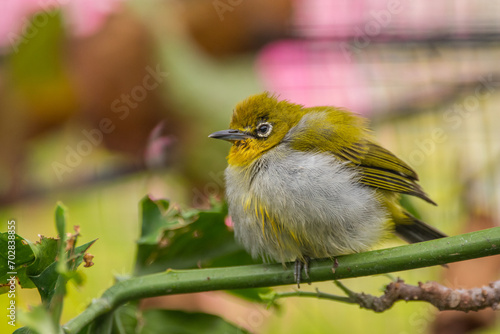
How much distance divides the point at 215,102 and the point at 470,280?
92cm

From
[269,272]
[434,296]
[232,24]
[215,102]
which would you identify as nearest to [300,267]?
[269,272]

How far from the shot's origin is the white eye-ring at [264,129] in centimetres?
137

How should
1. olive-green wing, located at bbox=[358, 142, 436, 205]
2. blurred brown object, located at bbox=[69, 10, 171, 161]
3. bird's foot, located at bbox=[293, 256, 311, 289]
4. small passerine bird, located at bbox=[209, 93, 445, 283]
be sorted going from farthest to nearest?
blurred brown object, located at bbox=[69, 10, 171, 161]
olive-green wing, located at bbox=[358, 142, 436, 205]
small passerine bird, located at bbox=[209, 93, 445, 283]
bird's foot, located at bbox=[293, 256, 311, 289]

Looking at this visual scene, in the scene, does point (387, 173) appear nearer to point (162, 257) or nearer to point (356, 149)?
point (356, 149)

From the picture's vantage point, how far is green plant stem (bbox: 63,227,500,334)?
0.76m

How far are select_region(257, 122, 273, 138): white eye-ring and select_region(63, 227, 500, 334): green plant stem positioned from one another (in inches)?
20.7

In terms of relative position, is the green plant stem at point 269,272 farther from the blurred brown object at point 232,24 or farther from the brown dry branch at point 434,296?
the blurred brown object at point 232,24

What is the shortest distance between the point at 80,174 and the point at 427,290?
153 cm

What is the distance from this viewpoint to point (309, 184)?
1.17 m

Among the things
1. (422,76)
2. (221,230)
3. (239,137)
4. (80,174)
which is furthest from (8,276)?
(422,76)

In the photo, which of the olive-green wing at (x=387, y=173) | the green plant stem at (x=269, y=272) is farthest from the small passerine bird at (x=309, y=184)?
the green plant stem at (x=269, y=272)

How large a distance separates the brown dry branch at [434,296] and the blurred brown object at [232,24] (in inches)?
54.7

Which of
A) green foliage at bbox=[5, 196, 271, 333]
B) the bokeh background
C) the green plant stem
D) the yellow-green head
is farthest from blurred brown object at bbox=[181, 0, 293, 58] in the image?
the green plant stem

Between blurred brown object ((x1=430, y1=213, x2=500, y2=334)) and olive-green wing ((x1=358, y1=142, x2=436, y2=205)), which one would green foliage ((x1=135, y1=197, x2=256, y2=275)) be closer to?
olive-green wing ((x1=358, y1=142, x2=436, y2=205))
